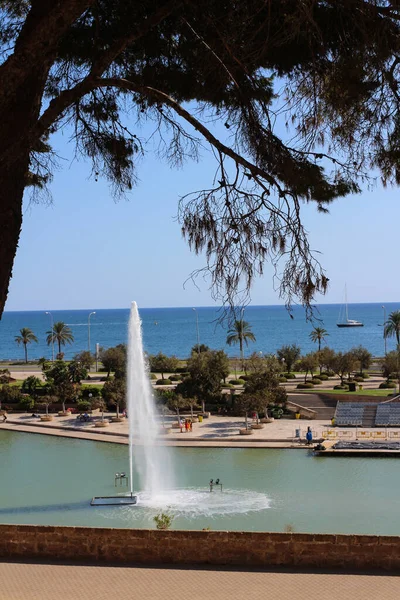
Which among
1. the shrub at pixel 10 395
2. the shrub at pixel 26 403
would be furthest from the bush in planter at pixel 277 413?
the shrub at pixel 10 395

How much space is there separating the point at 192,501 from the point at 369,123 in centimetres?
1652

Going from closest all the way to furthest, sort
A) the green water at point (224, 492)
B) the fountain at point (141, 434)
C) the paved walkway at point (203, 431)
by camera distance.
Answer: the green water at point (224, 492) < the fountain at point (141, 434) < the paved walkway at point (203, 431)

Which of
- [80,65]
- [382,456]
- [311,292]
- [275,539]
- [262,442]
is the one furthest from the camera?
[262,442]

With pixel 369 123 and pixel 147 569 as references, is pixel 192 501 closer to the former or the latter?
pixel 147 569

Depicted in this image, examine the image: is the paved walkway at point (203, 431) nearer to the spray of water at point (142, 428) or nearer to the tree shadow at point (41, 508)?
the spray of water at point (142, 428)

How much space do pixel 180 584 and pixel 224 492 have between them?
12821mm

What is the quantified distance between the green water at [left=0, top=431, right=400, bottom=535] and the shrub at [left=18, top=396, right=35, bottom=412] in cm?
898

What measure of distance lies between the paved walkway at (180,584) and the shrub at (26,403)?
1165 inches

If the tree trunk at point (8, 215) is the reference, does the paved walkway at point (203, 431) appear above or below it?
below

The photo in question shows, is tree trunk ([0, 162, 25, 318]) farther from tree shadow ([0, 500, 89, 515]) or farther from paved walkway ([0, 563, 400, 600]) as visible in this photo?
tree shadow ([0, 500, 89, 515])

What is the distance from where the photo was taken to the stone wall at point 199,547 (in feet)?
31.2

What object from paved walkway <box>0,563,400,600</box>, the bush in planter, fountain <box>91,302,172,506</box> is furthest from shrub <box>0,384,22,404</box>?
paved walkway <box>0,563,400,600</box>

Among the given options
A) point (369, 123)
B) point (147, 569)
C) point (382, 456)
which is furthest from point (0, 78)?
point (382, 456)

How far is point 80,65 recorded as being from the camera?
6969 mm
